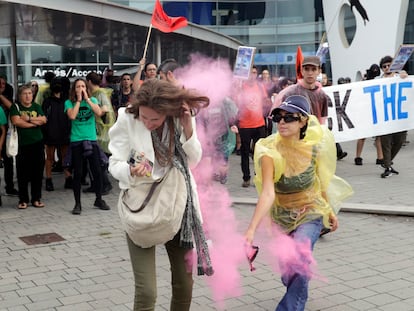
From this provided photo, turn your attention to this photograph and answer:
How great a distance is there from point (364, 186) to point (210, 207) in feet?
15.6

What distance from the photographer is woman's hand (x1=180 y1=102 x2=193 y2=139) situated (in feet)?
10.4

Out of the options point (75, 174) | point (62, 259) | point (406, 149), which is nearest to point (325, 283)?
point (62, 259)

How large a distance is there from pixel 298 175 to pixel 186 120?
1.06 metres

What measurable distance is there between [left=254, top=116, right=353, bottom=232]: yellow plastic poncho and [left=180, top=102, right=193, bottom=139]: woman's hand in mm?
689

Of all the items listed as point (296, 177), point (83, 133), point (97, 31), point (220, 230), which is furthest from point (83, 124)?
point (296, 177)

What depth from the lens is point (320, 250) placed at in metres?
5.80

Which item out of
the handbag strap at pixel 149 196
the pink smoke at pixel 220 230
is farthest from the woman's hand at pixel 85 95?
the handbag strap at pixel 149 196

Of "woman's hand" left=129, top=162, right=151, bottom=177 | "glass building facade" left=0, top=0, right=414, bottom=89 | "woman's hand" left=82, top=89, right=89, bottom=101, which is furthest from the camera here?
"glass building facade" left=0, top=0, right=414, bottom=89

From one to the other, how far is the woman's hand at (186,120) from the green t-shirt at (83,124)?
4.76 m

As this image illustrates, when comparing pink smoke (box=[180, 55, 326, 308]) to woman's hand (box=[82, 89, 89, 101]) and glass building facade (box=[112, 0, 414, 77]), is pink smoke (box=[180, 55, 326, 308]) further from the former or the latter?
glass building facade (box=[112, 0, 414, 77])

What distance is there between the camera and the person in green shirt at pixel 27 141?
7.82m

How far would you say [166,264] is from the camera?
5418 mm

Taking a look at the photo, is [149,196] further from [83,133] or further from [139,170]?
[83,133]

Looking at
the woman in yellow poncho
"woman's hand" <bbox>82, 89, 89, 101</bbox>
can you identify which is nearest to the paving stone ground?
the woman in yellow poncho
